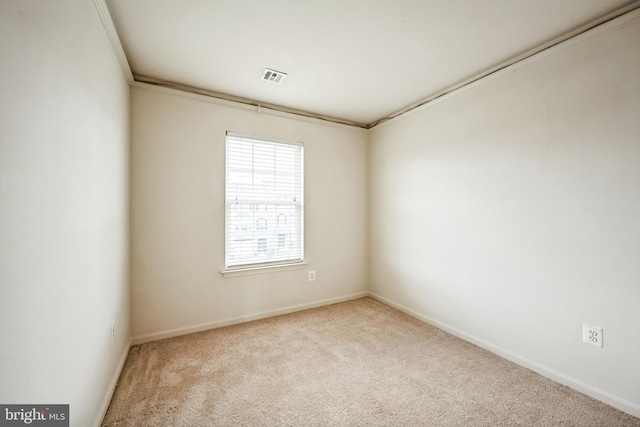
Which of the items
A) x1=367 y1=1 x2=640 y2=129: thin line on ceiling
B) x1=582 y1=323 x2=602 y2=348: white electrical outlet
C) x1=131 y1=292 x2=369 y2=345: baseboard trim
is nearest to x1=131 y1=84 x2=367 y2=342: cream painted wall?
x1=131 y1=292 x2=369 y2=345: baseboard trim

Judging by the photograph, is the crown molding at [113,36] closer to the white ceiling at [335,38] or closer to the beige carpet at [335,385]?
the white ceiling at [335,38]

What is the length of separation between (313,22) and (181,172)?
1850 millimetres

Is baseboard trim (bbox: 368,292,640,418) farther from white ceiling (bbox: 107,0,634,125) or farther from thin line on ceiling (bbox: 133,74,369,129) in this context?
thin line on ceiling (bbox: 133,74,369,129)

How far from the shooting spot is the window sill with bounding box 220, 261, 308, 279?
2.93 metres

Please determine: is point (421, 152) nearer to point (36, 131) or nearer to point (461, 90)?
point (461, 90)

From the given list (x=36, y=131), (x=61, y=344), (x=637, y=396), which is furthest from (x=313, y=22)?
(x=637, y=396)

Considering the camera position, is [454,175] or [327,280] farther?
[327,280]

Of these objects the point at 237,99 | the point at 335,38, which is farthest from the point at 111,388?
the point at 335,38

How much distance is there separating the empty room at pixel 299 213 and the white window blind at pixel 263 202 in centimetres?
3

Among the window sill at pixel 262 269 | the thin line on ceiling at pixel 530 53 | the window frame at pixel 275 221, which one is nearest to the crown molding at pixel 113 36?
the window frame at pixel 275 221

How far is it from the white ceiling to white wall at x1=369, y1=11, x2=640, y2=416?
36 centimetres

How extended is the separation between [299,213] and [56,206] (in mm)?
2446

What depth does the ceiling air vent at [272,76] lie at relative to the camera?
95.2 inches

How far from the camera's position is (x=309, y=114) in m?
3.38
